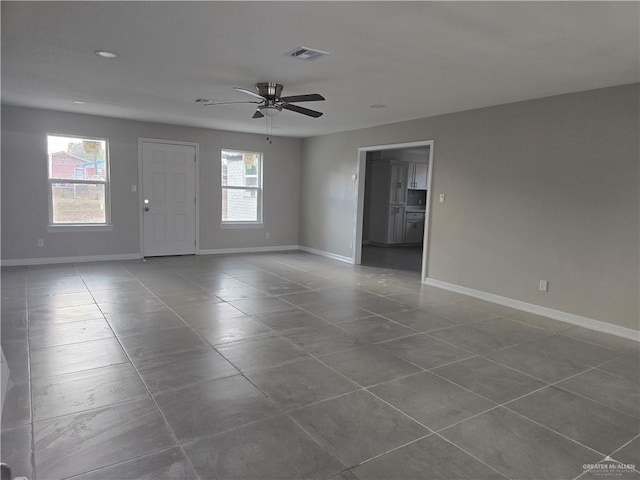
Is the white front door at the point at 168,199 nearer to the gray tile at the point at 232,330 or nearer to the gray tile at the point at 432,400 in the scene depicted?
the gray tile at the point at 232,330

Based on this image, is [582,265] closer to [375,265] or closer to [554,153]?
[554,153]

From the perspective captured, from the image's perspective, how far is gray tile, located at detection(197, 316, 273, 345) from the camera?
356 cm

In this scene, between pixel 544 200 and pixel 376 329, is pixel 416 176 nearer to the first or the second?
pixel 544 200

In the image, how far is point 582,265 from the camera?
4.23 m

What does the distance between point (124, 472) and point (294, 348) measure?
1667mm

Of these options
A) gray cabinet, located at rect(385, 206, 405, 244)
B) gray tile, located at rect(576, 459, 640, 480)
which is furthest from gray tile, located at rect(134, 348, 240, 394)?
gray cabinet, located at rect(385, 206, 405, 244)

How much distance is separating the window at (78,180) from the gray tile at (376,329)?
5.02 m

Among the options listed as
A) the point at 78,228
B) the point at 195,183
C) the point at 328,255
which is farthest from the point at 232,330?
the point at 195,183

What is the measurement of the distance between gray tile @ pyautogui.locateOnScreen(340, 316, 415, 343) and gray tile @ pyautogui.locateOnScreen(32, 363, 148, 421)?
74.6 inches

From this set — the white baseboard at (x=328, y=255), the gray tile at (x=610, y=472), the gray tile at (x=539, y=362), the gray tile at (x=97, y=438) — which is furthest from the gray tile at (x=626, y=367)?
the white baseboard at (x=328, y=255)

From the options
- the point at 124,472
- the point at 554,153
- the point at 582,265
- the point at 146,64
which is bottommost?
the point at 124,472

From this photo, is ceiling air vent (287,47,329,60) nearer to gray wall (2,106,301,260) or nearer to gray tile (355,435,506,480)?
gray tile (355,435,506,480)

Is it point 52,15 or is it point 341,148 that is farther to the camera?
point 341,148

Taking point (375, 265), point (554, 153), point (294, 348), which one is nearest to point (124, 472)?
point (294, 348)
